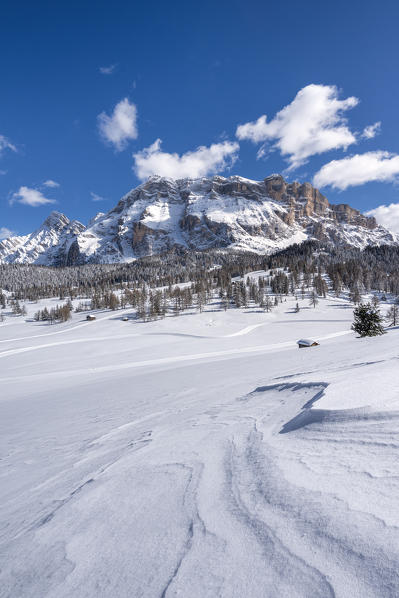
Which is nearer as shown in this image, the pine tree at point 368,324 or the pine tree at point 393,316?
the pine tree at point 368,324

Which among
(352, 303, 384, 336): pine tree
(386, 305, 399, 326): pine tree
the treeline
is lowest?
(386, 305, 399, 326): pine tree

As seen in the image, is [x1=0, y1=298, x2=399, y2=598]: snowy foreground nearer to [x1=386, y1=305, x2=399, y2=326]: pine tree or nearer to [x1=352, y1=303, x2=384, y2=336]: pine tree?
[x1=352, y1=303, x2=384, y2=336]: pine tree

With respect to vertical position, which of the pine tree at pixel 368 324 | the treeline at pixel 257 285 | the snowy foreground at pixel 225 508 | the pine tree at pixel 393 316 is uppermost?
the treeline at pixel 257 285

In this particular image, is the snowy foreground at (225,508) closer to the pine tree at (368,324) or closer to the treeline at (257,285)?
the pine tree at (368,324)

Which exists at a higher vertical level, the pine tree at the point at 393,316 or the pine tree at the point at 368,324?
the pine tree at the point at 368,324

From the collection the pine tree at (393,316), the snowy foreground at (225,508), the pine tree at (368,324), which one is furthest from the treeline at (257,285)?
the snowy foreground at (225,508)

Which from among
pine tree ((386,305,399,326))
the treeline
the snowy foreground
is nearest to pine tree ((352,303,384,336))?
the snowy foreground

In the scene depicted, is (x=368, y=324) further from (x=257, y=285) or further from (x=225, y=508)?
(x=257, y=285)

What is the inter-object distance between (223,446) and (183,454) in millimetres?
405

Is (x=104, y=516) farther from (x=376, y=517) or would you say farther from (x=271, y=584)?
(x=376, y=517)

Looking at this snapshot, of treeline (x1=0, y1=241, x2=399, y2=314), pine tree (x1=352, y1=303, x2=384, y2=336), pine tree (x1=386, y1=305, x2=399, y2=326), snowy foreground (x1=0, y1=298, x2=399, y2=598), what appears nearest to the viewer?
snowy foreground (x1=0, y1=298, x2=399, y2=598)

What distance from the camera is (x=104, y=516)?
1878 millimetres

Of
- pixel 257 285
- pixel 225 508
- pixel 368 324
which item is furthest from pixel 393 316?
pixel 225 508

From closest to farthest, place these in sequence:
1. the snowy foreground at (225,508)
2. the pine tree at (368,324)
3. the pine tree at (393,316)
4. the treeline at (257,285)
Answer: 1. the snowy foreground at (225,508)
2. the pine tree at (368,324)
3. the pine tree at (393,316)
4. the treeline at (257,285)
